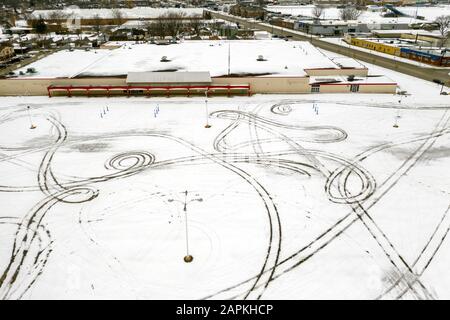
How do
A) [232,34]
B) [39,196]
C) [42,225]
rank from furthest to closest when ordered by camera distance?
[232,34]
[39,196]
[42,225]

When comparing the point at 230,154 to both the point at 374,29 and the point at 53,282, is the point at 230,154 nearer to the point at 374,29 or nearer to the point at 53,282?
the point at 53,282

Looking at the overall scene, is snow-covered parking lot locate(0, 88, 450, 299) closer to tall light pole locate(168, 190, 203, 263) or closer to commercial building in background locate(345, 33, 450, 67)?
tall light pole locate(168, 190, 203, 263)

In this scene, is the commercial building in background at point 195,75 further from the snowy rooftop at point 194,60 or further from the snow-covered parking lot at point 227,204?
the snow-covered parking lot at point 227,204

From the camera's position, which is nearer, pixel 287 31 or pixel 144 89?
pixel 144 89

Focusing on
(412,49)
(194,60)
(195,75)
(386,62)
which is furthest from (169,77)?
(412,49)

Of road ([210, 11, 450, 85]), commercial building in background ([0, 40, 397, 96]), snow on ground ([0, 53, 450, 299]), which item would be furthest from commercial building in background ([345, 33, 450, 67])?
snow on ground ([0, 53, 450, 299])

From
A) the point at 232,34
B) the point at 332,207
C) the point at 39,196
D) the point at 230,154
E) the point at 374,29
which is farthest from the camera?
the point at 374,29

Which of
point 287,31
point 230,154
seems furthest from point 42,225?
point 287,31
